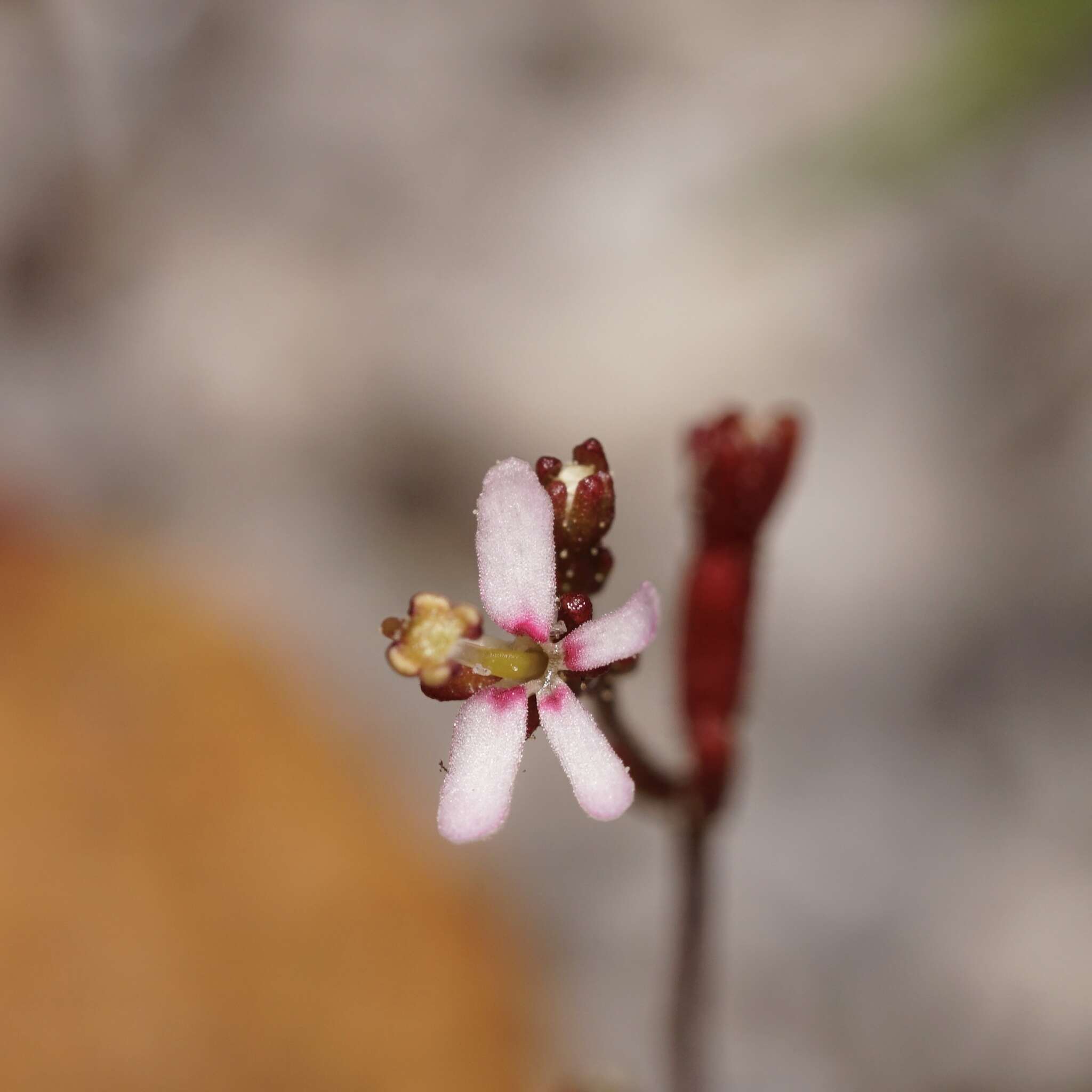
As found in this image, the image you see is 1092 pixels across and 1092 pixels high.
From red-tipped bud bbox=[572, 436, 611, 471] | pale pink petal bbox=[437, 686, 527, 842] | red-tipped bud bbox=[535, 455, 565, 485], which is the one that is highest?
red-tipped bud bbox=[572, 436, 611, 471]

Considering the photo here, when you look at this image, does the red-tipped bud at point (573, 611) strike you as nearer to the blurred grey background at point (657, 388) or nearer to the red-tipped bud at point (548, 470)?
the red-tipped bud at point (548, 470)

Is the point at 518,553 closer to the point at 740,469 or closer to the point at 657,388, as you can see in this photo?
the point at 740,469

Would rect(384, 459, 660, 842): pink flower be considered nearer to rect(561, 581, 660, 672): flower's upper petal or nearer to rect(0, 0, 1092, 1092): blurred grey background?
rect(561, 581, 660, 672): flower's upper petal

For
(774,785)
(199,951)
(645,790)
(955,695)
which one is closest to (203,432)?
(199,951)

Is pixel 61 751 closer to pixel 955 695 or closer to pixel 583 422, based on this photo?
pixel 583 422

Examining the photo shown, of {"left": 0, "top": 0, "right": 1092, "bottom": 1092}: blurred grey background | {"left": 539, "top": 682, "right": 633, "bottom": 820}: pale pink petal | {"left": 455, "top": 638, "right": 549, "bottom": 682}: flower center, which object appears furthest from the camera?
{"left": 0, "top": 0, "right": 1092, "bottom": 1092}: blurred grey background

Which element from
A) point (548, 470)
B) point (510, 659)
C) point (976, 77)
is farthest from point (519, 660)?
point (976, 77)

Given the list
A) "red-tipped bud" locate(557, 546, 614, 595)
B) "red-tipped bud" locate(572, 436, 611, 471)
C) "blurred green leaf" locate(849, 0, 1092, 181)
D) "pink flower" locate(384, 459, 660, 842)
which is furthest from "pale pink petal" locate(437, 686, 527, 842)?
"blurred green leaf" locate(849, 0, 1092, 181)
